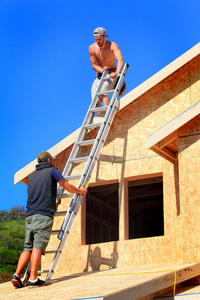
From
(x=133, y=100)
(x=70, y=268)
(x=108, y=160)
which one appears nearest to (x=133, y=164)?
(x=108, y=160)

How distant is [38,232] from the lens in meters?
6.45

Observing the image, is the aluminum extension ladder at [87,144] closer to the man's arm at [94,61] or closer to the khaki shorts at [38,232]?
the man's arm at [94,61]

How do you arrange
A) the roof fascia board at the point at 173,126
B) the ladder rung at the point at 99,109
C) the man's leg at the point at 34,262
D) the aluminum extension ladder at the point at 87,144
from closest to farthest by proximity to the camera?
1. the man's leg at the point at 34,262
2. the aluminum extension ladder at the point at 87,144
3. the roof fascia board at the point at 173,126
4. the ladder rung at the point at 99,109

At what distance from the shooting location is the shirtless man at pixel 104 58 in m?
9.70

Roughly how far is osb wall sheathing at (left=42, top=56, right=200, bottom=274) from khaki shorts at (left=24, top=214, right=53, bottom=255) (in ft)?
8.53

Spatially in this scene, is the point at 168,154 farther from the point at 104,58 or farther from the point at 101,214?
the point at 101,214

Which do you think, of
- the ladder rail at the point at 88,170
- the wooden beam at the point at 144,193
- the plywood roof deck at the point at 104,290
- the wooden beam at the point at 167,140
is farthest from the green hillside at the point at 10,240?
the plywood roof deck at the point at 104,290

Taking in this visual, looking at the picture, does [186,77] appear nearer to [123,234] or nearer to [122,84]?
[122,84]

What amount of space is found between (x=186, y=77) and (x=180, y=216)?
9.85 feet

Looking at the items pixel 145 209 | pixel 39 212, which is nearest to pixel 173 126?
pixel 39 212

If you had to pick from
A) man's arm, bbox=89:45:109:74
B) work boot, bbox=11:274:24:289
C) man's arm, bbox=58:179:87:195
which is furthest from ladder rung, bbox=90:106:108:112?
work boot, bbox=11:274:24:289

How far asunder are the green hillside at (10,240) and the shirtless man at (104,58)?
119 feet

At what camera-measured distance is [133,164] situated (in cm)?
933

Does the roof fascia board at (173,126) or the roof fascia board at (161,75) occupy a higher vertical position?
the roof fascia board at (161,75)
